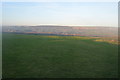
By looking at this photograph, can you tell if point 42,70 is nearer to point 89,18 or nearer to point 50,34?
point 50,34

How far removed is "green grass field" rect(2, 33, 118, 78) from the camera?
8.76 ft

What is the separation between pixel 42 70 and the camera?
9.03 feet

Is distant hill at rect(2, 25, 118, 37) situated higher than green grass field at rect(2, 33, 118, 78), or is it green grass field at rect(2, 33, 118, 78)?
distant hill at rect(2, 25, 118, 37)

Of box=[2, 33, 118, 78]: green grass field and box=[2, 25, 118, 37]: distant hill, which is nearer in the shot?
box=[2, 33, 118, 78]: green grass field

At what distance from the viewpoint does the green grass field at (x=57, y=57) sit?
267cm

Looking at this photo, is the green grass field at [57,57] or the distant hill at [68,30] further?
the distant hill at [68,30]

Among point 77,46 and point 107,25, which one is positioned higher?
point 107,25

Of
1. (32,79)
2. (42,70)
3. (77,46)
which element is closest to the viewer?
(32,79)

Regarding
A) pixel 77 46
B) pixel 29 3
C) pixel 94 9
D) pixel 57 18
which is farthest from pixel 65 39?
pixel 29 3

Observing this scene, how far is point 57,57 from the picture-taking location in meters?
3.04

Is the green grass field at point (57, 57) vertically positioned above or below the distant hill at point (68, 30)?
below

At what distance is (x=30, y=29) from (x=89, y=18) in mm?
1483

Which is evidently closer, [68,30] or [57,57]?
[57,57]

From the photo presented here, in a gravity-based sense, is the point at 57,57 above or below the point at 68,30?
below
